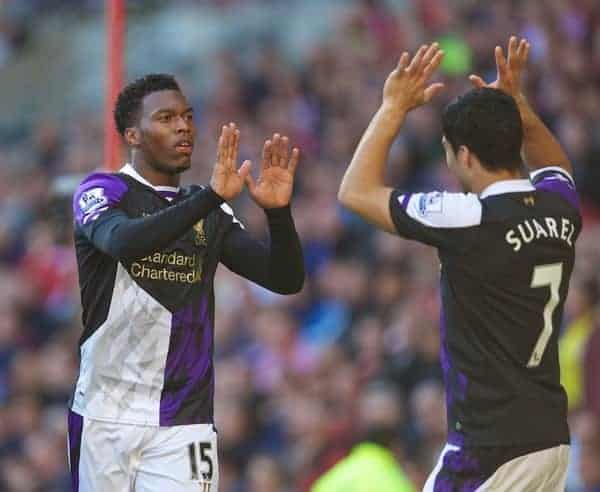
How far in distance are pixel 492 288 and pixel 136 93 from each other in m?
1.77

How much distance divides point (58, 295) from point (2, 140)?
4309 millimetres

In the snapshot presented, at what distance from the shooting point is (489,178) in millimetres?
6289

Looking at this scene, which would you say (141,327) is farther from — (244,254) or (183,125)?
(183,125)

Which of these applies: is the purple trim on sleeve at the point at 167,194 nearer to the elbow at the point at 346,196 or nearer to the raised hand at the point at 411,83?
the elbow at the point at 346,196

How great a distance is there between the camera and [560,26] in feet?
41.9

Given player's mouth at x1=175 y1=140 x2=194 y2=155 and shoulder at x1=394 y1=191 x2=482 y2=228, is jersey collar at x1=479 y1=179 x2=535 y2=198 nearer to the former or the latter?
shoulder at x1=394 y1=191 x2=482 y2=228

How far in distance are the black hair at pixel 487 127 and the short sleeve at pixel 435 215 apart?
0.18 m

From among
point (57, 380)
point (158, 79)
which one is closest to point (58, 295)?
point (57, 380)

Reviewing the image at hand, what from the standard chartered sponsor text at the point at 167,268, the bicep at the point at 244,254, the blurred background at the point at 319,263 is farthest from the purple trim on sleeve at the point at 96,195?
the blurred background at the point at 319,263

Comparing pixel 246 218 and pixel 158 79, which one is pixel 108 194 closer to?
pixel 158 79

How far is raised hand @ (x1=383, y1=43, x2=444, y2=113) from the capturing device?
6.38m

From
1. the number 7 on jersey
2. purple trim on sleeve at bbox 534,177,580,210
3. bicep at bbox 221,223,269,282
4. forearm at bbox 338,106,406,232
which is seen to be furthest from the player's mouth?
the number 7 on jersey

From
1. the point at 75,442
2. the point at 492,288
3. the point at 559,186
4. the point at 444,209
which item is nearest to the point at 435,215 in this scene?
the point at 444,209

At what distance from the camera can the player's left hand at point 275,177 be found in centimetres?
684
